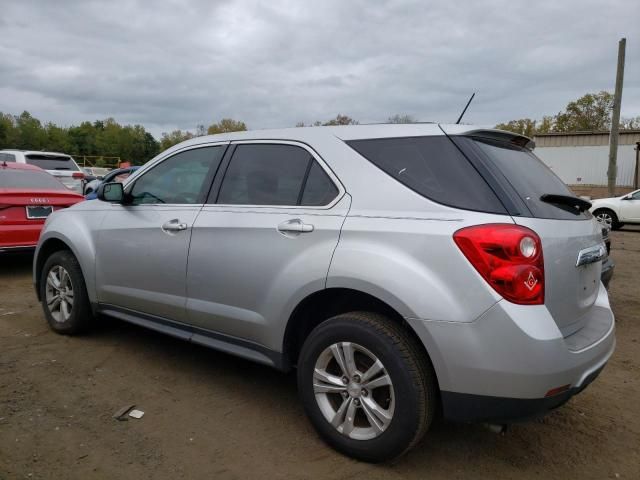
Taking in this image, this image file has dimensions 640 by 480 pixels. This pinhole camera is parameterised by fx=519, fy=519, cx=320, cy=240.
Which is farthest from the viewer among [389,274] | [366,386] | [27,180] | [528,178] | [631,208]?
[631,208]

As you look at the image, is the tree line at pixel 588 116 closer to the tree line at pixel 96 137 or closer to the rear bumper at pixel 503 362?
the tree line at pixel 96 137

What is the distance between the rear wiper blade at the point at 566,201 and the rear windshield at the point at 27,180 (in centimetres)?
683

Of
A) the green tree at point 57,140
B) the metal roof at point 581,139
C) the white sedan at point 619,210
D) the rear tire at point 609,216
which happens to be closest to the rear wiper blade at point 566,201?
the white sedan at point 619,210

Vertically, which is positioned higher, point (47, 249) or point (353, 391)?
point (47, 249)

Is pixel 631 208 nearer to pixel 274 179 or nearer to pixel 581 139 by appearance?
pixel 274 179

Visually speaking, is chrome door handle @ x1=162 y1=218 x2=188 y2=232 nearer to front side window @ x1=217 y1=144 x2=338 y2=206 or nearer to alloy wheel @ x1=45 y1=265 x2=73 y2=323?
front side window @ x1=217 y1=144 x2=338 y2=206

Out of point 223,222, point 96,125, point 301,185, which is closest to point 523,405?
point 301,185

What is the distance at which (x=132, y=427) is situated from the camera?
302cm

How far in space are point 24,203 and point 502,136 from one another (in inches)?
244

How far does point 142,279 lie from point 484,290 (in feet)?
8.16

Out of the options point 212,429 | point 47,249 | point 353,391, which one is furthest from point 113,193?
point 353,391

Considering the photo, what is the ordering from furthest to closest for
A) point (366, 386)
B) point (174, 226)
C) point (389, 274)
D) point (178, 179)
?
point (178, 179) < point (174, 226) < point (366, 386) < point (389, 274)

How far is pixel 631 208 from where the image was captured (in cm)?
1436

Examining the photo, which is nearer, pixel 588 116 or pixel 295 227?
pixel 295 227
